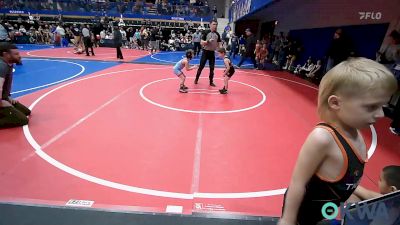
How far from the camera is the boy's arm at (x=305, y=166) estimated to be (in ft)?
3.97

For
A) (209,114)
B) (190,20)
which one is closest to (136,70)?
(209,114)

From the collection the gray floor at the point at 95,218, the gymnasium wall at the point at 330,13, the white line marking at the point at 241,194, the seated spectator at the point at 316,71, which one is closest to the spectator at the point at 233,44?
the gymnasium wall at the point at 330,13

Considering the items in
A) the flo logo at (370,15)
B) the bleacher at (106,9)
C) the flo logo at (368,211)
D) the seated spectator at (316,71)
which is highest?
the bleacher at (106,9)

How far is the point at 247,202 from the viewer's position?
3.02 meters

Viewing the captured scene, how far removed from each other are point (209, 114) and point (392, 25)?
5.78 metres

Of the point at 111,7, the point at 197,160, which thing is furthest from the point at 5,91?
the point at 111,7

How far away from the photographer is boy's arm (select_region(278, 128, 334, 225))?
1.21 m

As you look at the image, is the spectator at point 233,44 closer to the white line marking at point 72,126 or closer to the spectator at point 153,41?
the spectator at point 153,41

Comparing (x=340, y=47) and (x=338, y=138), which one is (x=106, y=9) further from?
(x=338, y=138)

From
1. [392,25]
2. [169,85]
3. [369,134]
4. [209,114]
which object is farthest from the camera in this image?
[169,85]

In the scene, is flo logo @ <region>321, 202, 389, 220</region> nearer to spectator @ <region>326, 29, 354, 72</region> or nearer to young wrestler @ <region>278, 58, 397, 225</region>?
young wrestler @ <region>278, 58, 397, 225</region>

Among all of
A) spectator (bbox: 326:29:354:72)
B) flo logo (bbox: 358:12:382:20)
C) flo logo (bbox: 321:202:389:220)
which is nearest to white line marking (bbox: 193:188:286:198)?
flo logo (bbox: 321:202:389:220)

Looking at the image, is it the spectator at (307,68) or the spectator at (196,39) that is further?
the spectator at (196,39)

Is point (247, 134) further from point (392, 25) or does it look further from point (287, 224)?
point (392, 25)
